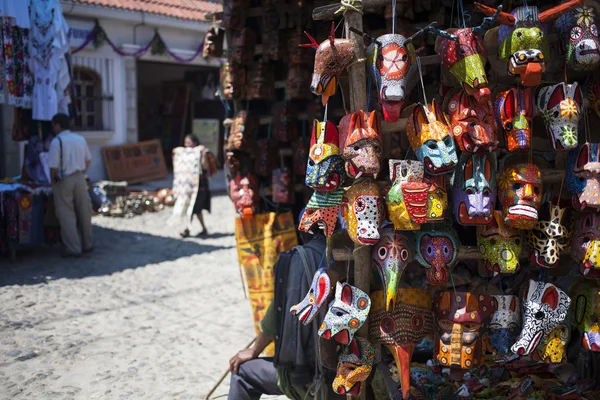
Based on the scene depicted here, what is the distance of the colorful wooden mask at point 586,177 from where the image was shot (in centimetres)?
233

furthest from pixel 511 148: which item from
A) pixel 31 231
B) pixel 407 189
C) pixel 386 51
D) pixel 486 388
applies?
pixel 31 231

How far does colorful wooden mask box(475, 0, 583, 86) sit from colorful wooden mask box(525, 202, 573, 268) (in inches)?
21.1

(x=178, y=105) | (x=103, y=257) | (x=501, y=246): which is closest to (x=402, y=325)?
(x=501, y=246)

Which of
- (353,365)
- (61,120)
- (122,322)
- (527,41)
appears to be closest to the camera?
(527,41)

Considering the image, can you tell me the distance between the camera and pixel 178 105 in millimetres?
15227

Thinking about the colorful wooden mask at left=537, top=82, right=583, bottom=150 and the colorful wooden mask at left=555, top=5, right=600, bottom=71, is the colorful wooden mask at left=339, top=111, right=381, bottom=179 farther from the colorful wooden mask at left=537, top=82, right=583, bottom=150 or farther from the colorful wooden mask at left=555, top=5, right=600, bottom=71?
the colorful wooden mask at left=555, top=5, right=600, bottom=71

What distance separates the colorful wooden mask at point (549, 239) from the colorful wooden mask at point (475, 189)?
24 centimetres

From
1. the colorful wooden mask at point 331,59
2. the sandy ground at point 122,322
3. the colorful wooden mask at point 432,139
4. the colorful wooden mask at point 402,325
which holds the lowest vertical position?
the sandy ground at point 122,322

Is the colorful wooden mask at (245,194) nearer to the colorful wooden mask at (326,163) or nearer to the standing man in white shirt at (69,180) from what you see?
the colorful wooden mask at (326,163)

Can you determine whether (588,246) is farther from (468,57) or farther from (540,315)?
(468,57)

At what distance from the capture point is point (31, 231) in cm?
717

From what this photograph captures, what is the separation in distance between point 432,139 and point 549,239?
24.8 inches

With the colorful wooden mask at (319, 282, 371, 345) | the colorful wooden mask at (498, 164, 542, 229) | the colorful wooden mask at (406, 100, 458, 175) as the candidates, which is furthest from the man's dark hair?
the colorful wooden mask at (498, 164, 542, 229)

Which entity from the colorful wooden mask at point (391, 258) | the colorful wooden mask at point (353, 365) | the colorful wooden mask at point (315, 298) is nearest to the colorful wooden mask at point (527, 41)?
the colorful wooden mask at point (391, 258)
